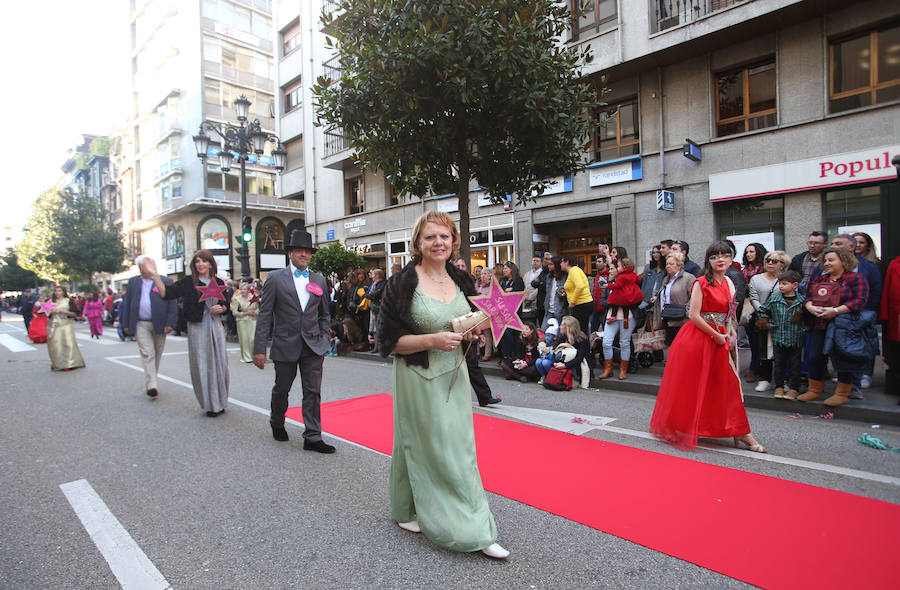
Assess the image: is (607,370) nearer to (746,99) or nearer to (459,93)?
(459,93)

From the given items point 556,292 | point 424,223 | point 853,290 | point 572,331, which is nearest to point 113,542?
point 424,223

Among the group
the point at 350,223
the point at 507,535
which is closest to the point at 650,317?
the point at 507,535

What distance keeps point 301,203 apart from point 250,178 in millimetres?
4019

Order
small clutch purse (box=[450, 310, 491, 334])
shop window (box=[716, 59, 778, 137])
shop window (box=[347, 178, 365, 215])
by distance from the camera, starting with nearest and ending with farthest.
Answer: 1. small clutch purse (box=[450, 310, 491, 334])
2. shop window (box=[716, 59, 778, 137])
3. shop window (box=[347, 178, 365, 215])

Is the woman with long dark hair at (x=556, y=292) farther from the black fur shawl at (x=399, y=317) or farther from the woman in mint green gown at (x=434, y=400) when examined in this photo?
the black fur shawl at (x=399, y=317)

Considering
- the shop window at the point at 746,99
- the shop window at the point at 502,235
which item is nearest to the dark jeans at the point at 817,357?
the shop window at the point at 746,99

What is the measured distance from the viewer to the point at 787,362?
6.37m

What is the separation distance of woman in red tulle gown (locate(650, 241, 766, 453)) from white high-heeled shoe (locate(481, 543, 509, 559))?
8.67 feet

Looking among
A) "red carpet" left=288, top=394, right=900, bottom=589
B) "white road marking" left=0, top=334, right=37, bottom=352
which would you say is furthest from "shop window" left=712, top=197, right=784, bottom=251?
"white road marking" left=0, top=334, right=37, bottom=352

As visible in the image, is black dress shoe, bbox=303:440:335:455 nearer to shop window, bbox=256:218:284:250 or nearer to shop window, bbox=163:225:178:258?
shop window, bbox=256:218:284:250

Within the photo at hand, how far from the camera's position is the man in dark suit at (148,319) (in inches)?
297

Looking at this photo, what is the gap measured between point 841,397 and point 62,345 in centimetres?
1355

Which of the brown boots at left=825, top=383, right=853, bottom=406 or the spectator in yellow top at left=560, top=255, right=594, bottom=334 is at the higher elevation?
the spectator in yellow top at left=560, top=255, right=594, bottom=334

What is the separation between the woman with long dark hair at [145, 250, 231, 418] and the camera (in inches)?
251
